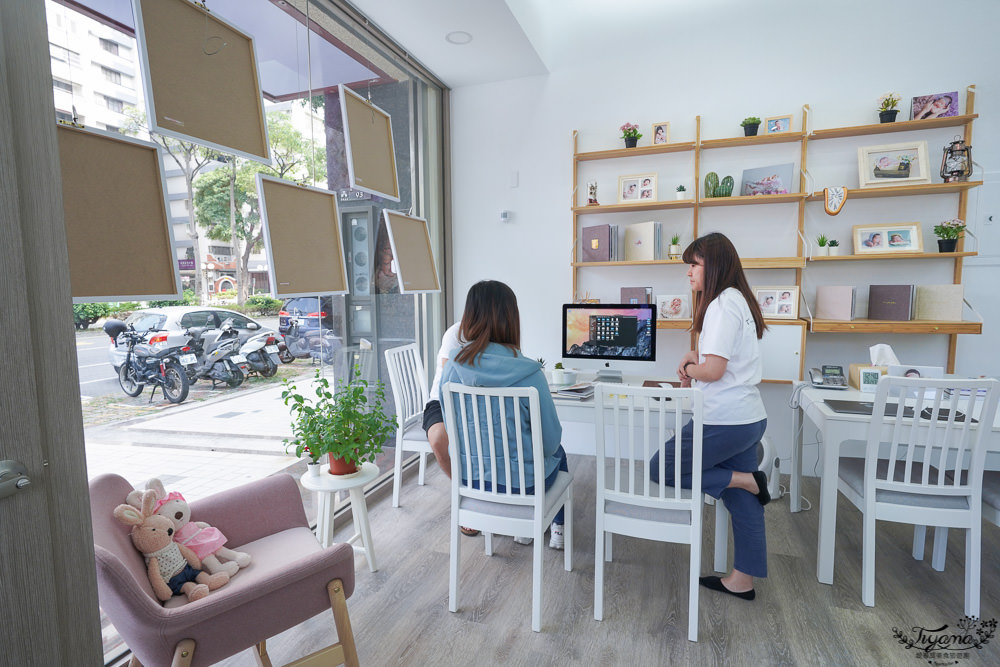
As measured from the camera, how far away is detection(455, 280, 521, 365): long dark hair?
2041mm

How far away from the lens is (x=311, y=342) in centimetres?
259

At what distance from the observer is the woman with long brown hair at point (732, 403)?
1932 millimetres

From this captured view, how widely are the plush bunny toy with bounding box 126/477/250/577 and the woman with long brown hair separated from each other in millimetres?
1494

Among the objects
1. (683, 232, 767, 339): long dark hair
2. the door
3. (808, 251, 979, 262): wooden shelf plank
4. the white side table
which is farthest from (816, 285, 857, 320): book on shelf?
the door

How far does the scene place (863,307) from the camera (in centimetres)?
321

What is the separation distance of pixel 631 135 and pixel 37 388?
132 inches

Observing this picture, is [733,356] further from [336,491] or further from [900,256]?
[900,256]

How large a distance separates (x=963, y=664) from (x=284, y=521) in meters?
2.32

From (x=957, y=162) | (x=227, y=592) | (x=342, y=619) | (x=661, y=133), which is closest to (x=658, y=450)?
(x=342, y=619)

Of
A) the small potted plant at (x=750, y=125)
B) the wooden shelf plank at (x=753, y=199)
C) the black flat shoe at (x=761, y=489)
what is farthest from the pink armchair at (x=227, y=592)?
the small potted plant at (x=750, y=125)

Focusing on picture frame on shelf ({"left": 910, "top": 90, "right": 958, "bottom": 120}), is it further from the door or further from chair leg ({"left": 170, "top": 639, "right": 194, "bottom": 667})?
chair leg ({"left": 170, "top": 639, "right": 194, "bottom": 667})

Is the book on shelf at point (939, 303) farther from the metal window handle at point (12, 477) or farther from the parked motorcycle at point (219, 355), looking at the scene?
the metal window handle at point (12, 477)

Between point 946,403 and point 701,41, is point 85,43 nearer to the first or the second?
point 701,41

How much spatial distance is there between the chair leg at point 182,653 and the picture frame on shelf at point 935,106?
414cm
